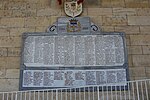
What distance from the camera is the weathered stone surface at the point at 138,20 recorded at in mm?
6020

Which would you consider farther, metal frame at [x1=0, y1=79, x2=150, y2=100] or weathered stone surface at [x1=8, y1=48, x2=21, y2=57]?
weathered stone surface at [x1=8, y1=48, x2=21, y2=57]

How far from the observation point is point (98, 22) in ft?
19.7

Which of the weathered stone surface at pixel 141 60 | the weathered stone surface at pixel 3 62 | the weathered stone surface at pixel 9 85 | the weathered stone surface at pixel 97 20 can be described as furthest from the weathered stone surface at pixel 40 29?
the weathered stone surface at pixel 141 60

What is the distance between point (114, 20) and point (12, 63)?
7.09 feet

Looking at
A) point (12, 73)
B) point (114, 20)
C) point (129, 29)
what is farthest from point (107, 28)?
point (12, 73)

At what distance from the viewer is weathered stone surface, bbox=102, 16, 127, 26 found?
601 cm

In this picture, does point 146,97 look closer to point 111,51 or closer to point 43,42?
point 111,51

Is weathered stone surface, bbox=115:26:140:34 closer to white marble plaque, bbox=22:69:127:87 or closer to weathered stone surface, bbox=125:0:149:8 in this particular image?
weathered stone surface, bbox=125:0:149:8

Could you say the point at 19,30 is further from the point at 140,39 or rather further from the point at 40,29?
the point at 140,39

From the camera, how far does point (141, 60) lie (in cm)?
564

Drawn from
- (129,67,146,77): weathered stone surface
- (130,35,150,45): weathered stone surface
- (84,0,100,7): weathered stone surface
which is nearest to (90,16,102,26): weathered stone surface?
(84,0,100,7): weathered stone surface

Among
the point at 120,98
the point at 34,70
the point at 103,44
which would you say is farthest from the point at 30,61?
the point at 120,98

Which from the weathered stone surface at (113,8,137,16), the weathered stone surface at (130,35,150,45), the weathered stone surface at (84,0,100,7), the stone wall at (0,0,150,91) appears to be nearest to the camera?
the stone wall at (0,0,150,91)

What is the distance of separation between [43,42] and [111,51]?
4.23 ft
